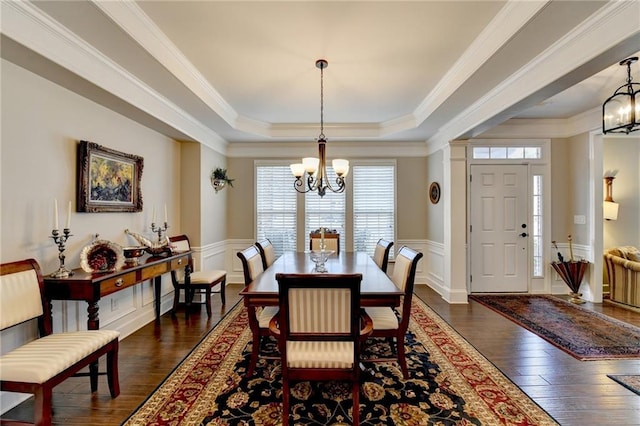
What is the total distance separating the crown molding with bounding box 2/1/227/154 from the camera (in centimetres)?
185

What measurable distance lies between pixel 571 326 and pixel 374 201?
321cm

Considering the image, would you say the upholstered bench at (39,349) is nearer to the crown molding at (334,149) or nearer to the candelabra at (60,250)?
the candelabra at (60,250)

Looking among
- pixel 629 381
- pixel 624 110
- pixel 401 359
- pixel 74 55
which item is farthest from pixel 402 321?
pixel 74 55

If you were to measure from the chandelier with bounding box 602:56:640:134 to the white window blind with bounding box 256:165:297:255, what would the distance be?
4.31 m

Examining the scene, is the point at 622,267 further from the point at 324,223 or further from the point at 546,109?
the point at 324,223

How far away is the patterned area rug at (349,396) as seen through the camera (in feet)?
6.42

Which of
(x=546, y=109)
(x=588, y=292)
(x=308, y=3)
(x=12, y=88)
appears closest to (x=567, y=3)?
(x=308, y=3)

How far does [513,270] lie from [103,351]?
534 cm

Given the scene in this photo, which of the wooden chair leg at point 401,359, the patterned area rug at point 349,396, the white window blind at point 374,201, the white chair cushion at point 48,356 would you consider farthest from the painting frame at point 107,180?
the white window blind at point 374,201

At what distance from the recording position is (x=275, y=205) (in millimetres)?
5660

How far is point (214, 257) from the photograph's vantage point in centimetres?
508

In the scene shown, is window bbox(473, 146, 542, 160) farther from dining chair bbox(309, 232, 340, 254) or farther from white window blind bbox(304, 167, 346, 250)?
dining chair bbox(309, 232, 340, 254)

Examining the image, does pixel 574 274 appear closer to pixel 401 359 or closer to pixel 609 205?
pixel 609 205

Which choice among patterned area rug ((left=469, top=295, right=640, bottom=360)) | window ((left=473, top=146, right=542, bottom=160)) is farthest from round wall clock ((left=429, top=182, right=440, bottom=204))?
patterned area rug ((left=469, top=295, right=640, bottom=360))
